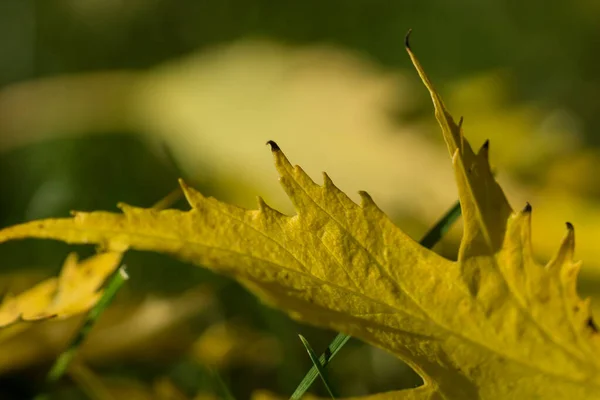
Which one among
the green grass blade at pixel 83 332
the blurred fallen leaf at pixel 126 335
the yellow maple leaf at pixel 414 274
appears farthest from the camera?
the blurred fallen leaf at pixel 126 335

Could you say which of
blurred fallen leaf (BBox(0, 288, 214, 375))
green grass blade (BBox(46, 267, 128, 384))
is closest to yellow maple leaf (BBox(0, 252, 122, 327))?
green grass blade (BBox(46, 267, 128, 384))

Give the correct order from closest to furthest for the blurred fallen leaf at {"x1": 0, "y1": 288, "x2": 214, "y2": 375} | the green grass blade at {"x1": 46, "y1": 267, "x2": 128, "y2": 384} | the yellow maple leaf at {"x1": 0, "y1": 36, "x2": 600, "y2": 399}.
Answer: the yellow maple leaf at {"x1": 0, "y1": 36, "x2": 600, "y2": 399}
the green grass blade at {"x1": 46, "y1": 267, "x2": 128, "y2": 384}
the blurred fallen leaf at {"x1": 0, "y1": 288, "x2": 214, "y2": 375}

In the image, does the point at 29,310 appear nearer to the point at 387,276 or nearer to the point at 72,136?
the point at 387,276

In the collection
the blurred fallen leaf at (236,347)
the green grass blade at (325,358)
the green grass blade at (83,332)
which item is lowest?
the green grass blade at (83,332)

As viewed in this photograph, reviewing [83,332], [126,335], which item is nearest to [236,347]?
[126,335]

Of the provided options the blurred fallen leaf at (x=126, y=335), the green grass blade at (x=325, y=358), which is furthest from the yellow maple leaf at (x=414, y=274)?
the blurred fallen leaf at (x=126, y=335)

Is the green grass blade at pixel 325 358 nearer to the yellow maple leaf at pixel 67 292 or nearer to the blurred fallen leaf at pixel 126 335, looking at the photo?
the yellow maple leaf at pixel 67 292

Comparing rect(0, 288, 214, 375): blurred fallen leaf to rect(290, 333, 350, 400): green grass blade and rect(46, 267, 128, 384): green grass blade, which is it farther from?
rect(290, 333, 350, 400): green grass blade
